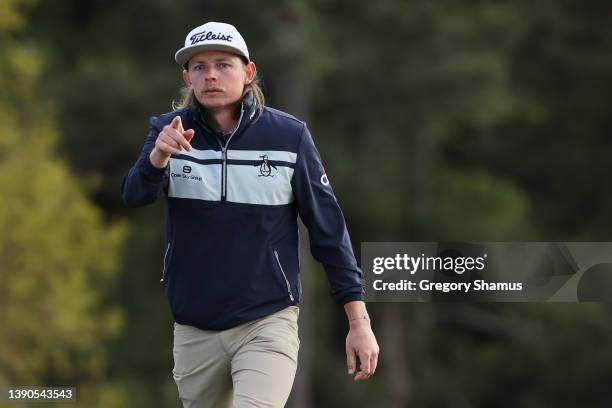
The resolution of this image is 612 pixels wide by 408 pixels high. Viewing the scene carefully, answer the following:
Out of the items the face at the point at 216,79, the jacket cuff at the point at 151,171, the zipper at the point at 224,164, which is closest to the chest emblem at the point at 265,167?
the zipper at the point at 224,164

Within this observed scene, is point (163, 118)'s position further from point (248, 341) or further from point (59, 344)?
point (59, 344)

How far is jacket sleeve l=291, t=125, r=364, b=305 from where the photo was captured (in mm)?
5391

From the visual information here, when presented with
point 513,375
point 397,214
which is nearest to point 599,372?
point 513,375

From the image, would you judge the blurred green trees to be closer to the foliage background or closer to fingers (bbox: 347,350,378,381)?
the foliage background

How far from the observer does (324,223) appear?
5.44 meters

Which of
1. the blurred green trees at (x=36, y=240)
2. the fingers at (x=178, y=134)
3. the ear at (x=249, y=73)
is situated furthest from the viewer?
the blurred green trees at (x=36, y=240)

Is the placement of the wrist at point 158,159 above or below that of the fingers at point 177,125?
below

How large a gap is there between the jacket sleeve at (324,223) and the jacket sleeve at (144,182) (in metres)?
0.50

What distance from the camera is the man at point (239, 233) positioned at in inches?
209

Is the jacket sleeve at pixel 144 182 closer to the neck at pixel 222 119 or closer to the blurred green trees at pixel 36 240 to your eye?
the neck at pixel 222 119

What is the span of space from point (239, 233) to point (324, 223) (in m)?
0.33

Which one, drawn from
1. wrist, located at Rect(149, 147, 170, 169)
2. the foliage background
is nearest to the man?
wrist, located at Rect(149, 147, 170, 169)

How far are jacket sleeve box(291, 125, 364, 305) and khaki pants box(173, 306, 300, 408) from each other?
0.73 feet

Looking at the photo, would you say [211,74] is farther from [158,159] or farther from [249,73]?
[158,159]
